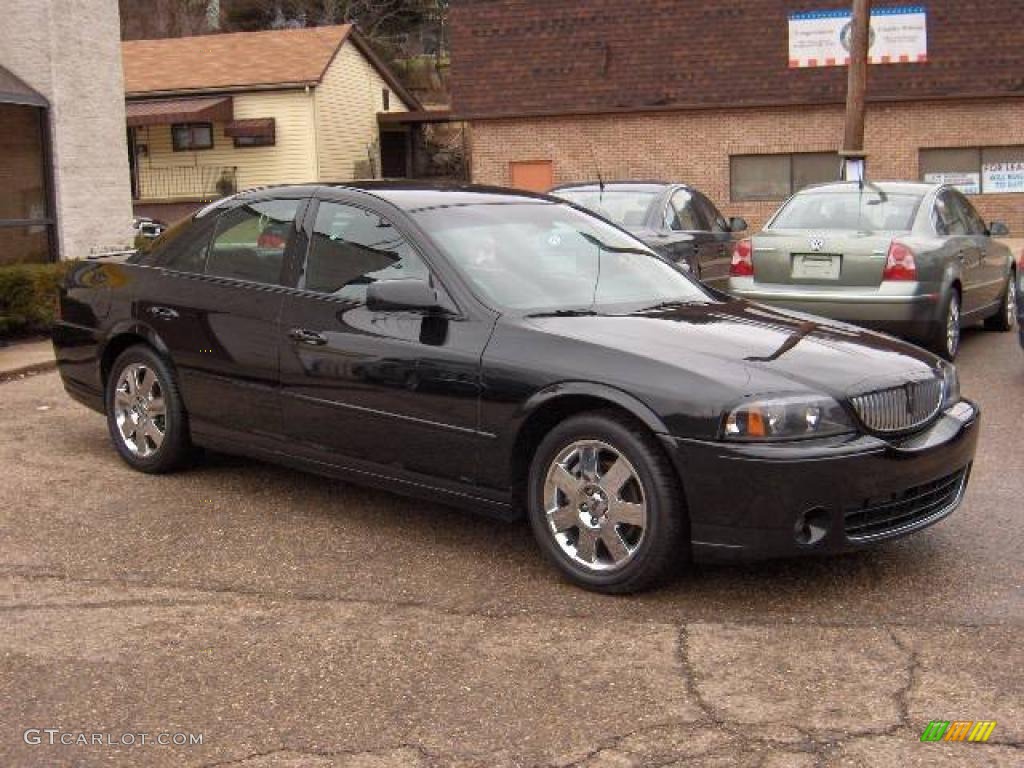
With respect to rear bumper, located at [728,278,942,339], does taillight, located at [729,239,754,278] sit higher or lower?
higher

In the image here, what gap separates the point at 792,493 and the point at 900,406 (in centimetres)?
66

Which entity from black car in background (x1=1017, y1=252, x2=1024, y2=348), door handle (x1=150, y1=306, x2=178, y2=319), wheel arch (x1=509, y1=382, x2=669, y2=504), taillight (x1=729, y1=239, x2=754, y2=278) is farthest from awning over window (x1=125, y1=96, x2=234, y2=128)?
wheel arch (x1=509, y1=382, x2=669, y2=504)

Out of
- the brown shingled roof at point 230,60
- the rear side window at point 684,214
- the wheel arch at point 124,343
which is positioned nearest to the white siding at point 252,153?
the brown shingled roof at point 230,60

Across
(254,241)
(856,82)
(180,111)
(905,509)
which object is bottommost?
(905,509)

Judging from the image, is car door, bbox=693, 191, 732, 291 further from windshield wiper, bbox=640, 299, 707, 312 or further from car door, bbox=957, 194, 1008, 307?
windshield wiper, bbox=640, 299, 707, 312

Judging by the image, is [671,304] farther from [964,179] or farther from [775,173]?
[964,179]

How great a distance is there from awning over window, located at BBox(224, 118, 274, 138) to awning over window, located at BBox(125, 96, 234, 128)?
0.32 metres

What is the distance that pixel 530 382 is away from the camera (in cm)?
484

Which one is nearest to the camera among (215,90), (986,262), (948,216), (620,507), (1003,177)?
(620,507)

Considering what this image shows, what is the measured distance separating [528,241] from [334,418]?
118 cm

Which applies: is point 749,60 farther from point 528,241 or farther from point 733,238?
point 528,241

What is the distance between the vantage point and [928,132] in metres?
27.7

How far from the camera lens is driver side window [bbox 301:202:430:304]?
18.0ft

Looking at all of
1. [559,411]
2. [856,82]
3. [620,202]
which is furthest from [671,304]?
[856,82]
